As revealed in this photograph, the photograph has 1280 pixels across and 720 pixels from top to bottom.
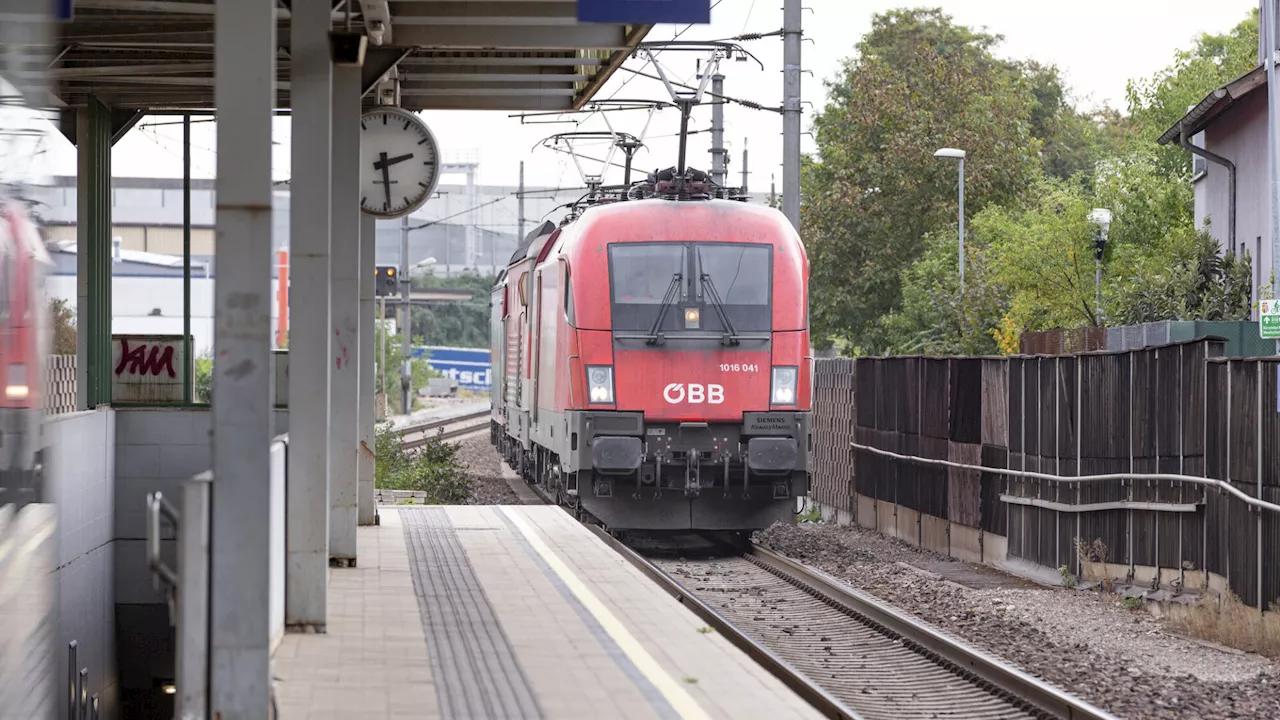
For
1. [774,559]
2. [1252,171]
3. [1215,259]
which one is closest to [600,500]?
[774,559]

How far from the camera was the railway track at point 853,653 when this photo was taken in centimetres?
935

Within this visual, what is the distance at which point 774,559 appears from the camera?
16531 millimetres

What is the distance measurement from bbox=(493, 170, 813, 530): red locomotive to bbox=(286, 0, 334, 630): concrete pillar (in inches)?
276

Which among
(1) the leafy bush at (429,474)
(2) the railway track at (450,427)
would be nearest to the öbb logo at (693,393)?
(1) the leafy bush at (429,474)

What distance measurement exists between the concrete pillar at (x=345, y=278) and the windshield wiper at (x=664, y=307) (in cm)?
509

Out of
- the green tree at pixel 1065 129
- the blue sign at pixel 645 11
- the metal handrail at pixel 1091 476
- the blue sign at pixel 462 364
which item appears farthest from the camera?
the blue sign at pixel 462 364

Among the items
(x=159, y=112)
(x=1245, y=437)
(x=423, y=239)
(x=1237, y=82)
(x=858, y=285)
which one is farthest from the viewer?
(x=423, y=239)

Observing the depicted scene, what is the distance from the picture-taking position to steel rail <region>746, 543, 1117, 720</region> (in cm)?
885

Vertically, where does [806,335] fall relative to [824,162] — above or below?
below

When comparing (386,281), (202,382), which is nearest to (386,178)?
(202,382)

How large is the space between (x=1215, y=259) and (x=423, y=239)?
58911mm

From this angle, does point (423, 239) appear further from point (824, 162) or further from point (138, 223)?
point (138, 223)

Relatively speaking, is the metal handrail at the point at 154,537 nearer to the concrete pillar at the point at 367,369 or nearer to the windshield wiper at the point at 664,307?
the concrete pillar at the point at 367,369

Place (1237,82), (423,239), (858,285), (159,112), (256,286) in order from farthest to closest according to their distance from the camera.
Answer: (423,239)
(858,285)
(1237,82)
(159,112)
(256,286)
